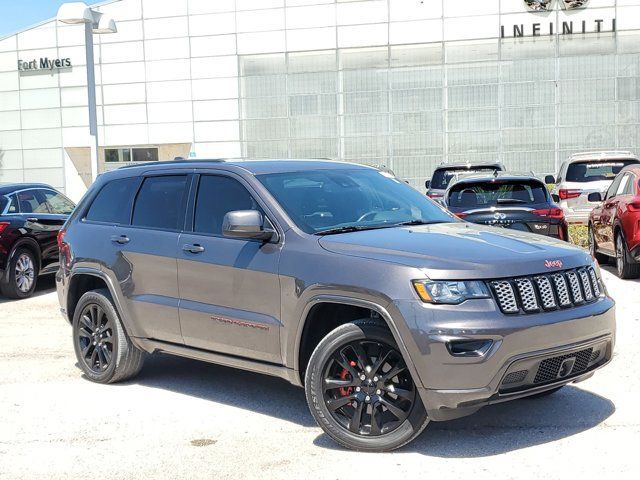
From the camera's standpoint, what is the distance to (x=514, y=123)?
33.6 m

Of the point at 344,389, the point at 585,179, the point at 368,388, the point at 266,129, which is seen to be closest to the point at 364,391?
the point at 368,388

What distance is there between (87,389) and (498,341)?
143 inches

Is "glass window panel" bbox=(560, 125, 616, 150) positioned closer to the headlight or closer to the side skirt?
the side skirt

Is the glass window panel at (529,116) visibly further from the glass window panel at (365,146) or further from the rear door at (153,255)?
the rear door at (153,255)

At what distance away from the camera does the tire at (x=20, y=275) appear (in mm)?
12586

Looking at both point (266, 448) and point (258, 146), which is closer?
point (266, 448)

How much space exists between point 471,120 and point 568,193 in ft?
57.1

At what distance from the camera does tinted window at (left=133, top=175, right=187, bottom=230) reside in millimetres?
6648

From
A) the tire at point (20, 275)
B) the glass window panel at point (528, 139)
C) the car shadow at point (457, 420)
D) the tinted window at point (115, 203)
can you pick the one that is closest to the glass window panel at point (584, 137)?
the glass window panel at point (528, 139)

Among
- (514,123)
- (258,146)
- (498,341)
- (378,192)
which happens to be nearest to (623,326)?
(378,192)

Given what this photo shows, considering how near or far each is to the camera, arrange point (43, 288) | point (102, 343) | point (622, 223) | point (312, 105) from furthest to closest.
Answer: point (312, 105), point (43, 288), point (622, 223), point (102, 343)

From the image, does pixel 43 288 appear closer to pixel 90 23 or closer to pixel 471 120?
pixel 90 23

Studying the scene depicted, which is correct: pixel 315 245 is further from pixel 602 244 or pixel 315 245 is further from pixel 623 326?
pixel 602 244

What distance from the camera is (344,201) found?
20.3 feet
